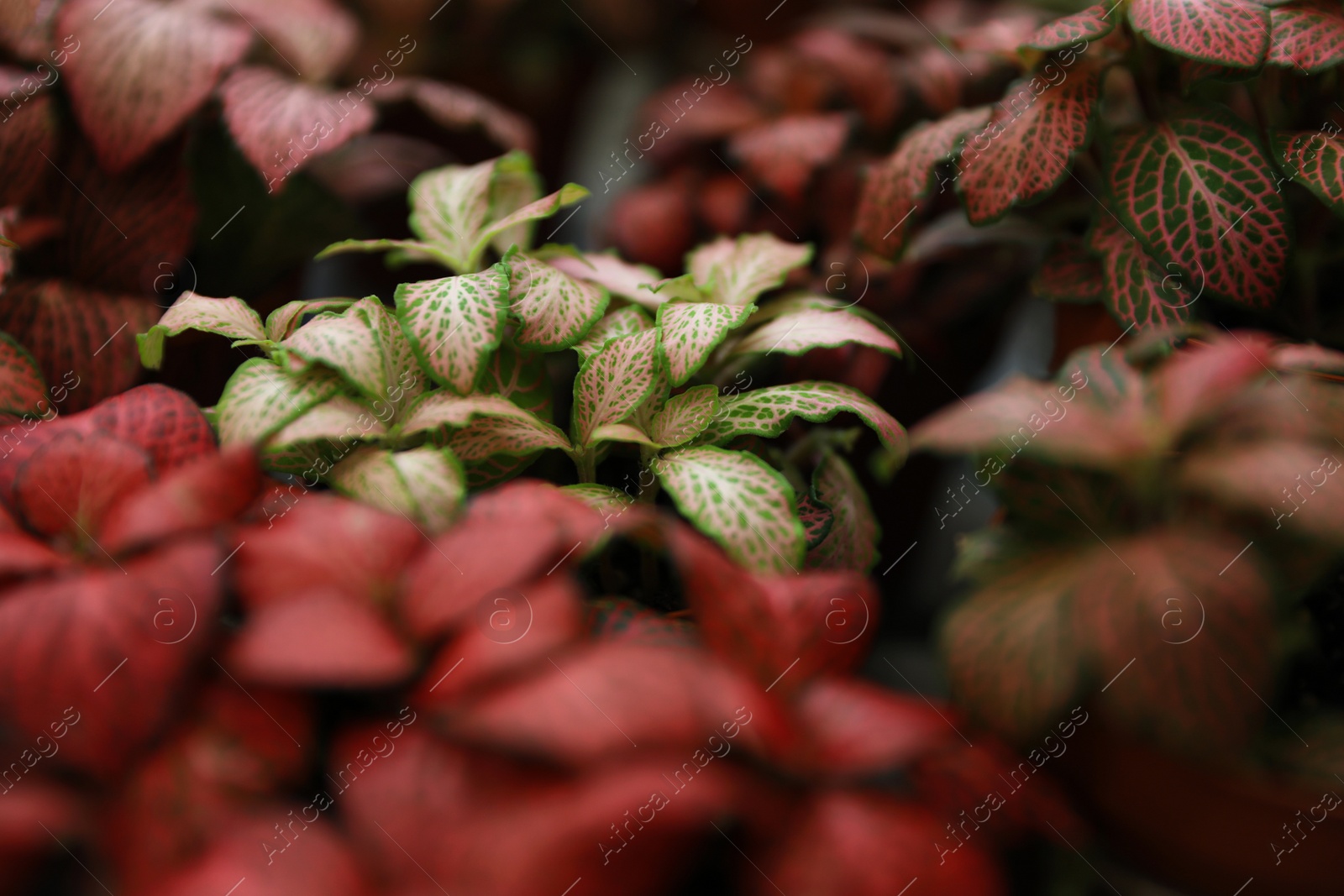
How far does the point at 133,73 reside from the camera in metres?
0.92

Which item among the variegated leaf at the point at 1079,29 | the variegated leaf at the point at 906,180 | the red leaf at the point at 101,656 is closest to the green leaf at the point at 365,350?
the red leaf at the point at 101,656

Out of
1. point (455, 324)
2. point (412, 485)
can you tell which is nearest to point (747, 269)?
point (455, 324)

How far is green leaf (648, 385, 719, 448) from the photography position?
746mm

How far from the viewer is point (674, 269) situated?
1356 mm

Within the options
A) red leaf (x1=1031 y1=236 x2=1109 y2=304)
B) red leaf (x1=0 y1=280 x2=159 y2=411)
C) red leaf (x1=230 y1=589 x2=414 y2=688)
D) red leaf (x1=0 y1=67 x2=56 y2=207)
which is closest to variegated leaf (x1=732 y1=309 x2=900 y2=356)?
red leaf (x1=1031 y1=236 x2=1109 y2=304)

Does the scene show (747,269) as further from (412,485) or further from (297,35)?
(297,35)

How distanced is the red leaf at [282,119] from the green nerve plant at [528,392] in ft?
0.50

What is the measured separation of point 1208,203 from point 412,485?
793mm

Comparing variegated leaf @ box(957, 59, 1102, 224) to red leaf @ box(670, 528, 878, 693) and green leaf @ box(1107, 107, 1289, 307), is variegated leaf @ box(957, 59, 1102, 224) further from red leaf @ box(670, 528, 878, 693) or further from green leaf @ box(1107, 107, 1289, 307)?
red leaf @ box(670, 528, 878, 693)

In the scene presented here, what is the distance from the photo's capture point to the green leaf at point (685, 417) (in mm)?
746

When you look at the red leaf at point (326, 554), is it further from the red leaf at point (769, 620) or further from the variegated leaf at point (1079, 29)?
the variegated leaf at point (1079, 29)

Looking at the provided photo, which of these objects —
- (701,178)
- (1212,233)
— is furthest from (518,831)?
(701,178)

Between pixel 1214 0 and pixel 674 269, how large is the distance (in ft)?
2.55

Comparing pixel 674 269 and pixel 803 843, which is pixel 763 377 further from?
pixel 803 843
